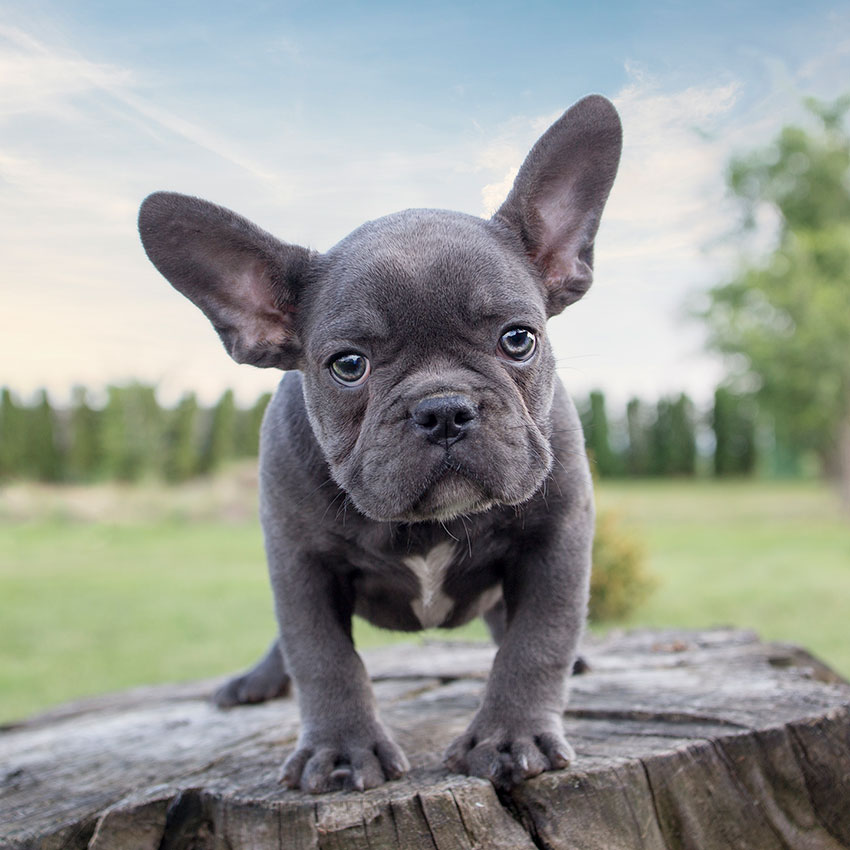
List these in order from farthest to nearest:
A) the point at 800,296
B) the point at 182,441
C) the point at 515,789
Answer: the point at 800,296
the point at 182,441
the point at 515,789

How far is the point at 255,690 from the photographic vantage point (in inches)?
200

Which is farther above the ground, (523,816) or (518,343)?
(518,343)

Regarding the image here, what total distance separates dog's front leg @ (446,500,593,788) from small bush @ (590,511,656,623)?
8830 mm

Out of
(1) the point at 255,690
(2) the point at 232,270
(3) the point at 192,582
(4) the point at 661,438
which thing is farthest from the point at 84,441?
(2) the point at 232,270

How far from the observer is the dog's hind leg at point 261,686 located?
16.6ft

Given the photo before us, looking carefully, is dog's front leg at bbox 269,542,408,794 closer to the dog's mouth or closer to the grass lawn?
the dog's mouth

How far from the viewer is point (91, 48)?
10.8 ft

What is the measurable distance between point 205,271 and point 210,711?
110 inches

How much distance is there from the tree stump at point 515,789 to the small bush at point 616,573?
765 cm

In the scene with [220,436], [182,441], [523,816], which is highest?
[220,436]

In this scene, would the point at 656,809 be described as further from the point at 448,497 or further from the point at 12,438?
the point at 12,438

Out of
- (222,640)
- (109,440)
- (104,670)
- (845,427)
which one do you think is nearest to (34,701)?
(104,670)

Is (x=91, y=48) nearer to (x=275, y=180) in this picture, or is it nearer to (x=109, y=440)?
(x=275, y=180)

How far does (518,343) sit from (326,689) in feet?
4.91
